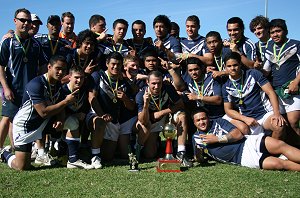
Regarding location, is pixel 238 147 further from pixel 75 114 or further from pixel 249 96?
pixel 75 114

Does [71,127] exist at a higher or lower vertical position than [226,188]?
higher

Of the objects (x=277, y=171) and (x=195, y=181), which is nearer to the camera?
(x=195, y=181)

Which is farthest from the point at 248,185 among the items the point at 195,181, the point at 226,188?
the point at 195,181

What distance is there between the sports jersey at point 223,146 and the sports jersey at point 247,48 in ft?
4.99

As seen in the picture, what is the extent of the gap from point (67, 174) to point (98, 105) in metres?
1.48

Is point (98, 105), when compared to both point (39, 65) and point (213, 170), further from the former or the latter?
point (213, 170)

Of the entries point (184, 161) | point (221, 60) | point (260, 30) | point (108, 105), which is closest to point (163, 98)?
point (108, 105)

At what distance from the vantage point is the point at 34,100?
5.86m

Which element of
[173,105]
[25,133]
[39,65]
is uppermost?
[39,65]

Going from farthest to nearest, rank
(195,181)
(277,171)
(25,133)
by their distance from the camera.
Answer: (25,133)
(277,171)
(195,181)

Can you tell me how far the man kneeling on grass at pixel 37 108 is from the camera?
588 cm

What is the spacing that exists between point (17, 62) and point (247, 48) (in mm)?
4511

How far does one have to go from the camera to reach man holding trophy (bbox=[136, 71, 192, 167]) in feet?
21.1

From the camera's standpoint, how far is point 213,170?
5.78 m
